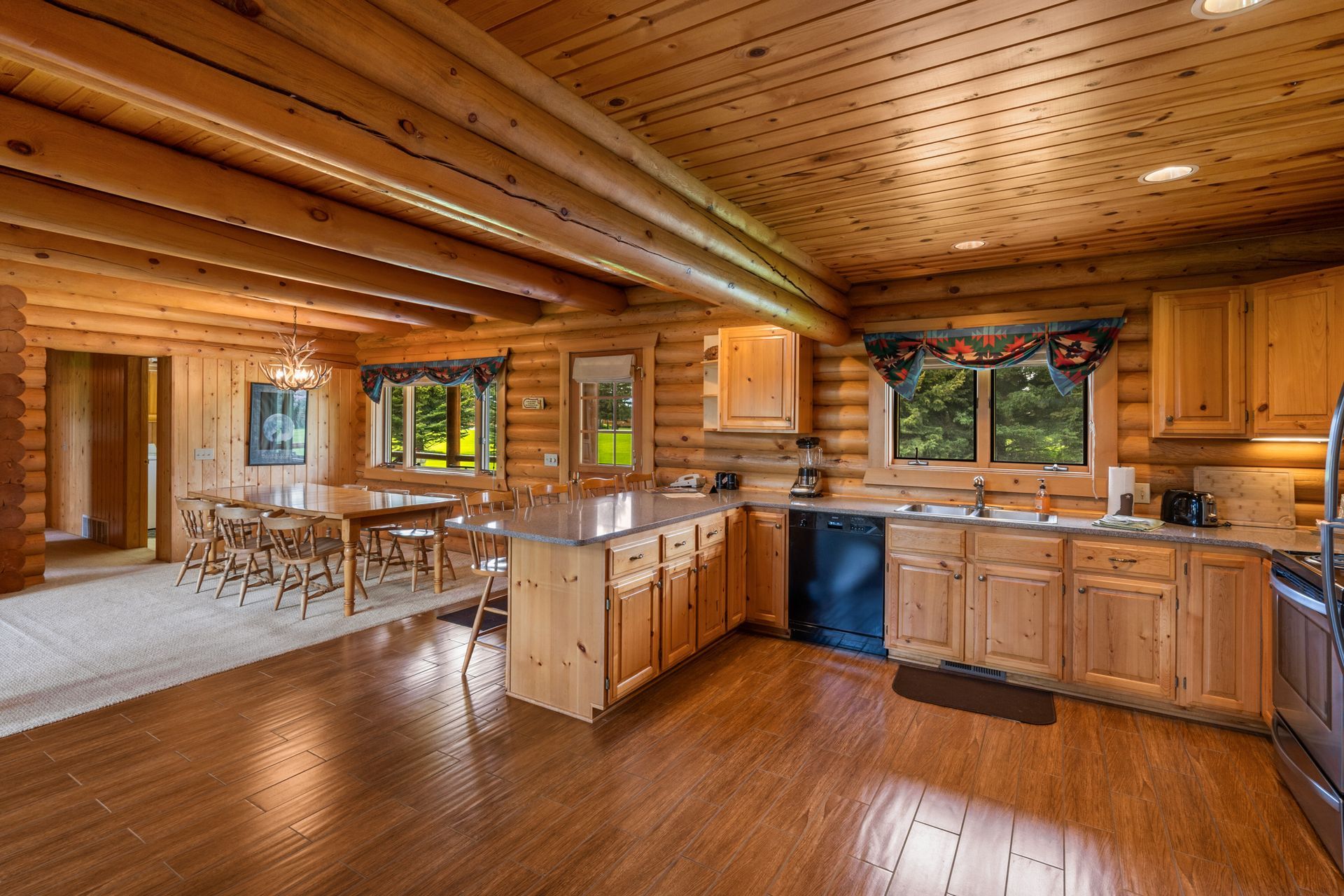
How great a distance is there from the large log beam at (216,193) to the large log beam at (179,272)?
1.45 meters

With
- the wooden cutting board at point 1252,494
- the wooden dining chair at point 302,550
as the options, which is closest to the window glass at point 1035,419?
the wooden cutting board at point 1252,494

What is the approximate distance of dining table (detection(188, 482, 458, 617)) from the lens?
497cm

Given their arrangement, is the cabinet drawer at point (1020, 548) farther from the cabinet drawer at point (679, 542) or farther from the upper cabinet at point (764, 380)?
the cabinet drawer at point (679, 542)

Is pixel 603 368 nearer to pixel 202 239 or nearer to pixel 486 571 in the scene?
pixel 486 571

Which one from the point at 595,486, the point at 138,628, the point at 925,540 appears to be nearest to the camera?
the point at 925,540

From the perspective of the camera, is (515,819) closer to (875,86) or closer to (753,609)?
(753,609)

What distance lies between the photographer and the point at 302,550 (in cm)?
533

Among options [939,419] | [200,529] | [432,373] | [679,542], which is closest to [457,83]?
[679,542]

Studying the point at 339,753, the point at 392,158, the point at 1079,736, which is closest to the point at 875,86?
the point at 392,158

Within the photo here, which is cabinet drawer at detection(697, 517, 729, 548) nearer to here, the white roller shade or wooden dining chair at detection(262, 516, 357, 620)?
the white roller shade

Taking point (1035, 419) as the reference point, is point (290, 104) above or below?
above

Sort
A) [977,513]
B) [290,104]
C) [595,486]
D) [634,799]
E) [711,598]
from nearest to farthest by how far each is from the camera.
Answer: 1. [290,104]
2. [634,799]
3. [977,513]
4. [711,598]
5. [595,486]

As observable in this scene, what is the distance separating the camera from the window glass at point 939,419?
4.68 meters

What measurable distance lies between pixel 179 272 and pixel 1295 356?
7.09 metres
